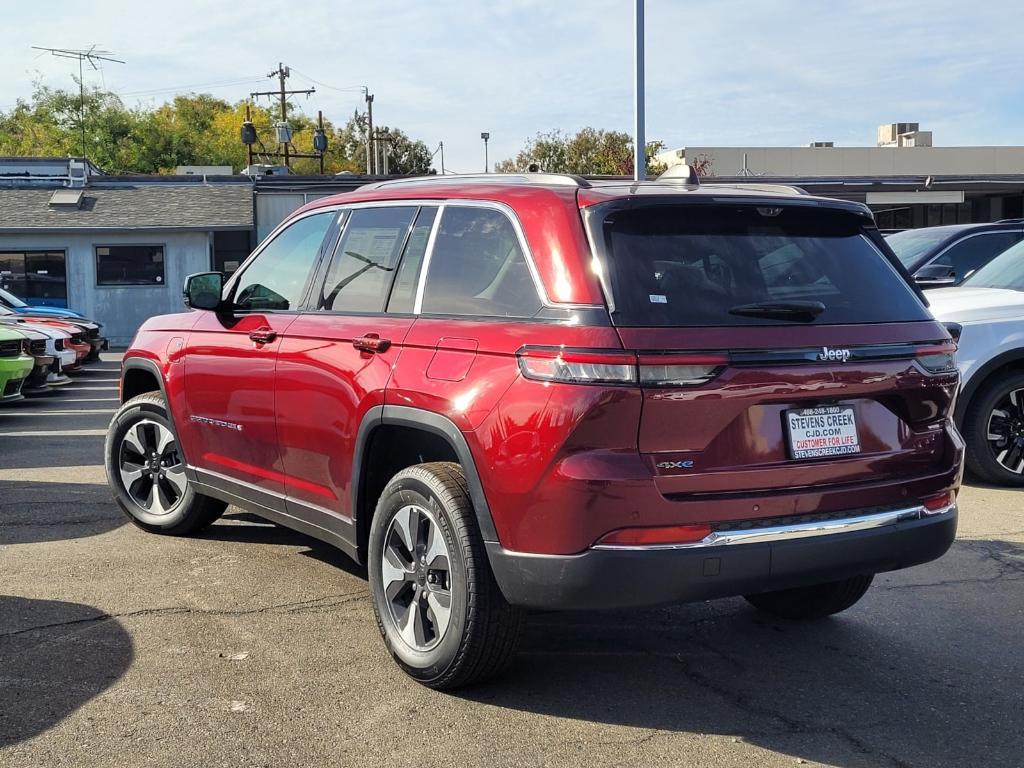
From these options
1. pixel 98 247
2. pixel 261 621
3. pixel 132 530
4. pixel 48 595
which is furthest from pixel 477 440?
pixel 98 247

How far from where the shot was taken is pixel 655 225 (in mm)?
3906

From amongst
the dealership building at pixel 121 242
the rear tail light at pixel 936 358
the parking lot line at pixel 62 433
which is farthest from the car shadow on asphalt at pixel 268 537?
the dealership building at pixel 121 242

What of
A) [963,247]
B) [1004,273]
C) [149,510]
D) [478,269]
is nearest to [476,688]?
[478,269]

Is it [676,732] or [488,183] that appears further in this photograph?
[488,183]

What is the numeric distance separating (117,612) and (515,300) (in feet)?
8.02

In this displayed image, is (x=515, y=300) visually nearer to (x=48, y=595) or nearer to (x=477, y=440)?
(x=477, y=440)

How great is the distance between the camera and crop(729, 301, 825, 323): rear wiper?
3.84 meters

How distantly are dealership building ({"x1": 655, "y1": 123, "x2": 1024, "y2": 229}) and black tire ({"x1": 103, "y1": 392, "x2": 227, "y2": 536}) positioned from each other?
2659cm

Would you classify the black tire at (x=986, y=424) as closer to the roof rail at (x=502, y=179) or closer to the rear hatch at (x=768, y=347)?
the rear hatch at (x=768, y=347)

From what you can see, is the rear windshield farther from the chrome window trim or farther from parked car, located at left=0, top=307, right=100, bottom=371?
parked car, located at left=0, top=307, right=100, bottom=371

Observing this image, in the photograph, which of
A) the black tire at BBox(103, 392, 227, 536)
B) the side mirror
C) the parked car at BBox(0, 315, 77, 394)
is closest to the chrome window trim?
the side mirror

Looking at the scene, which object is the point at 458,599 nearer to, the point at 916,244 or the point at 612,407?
the point at 612,407

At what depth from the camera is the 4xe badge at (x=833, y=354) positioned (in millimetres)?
3871

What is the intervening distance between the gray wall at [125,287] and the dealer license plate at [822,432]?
2728 cm
